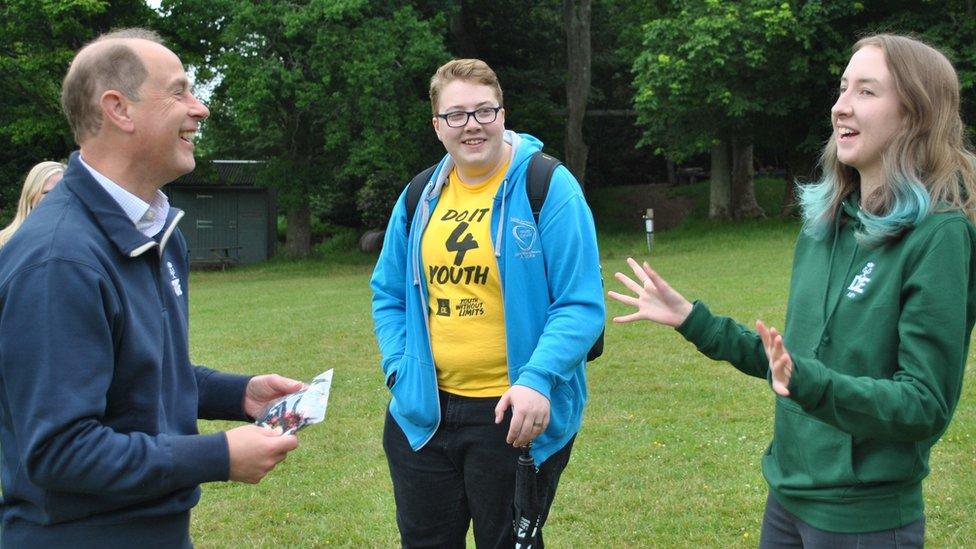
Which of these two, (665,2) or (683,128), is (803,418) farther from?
(665,2)

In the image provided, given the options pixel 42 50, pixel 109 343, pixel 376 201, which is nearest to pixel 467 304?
pixel 109 343

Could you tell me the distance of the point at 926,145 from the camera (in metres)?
2.66

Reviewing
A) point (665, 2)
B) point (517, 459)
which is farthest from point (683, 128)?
point (517, 459)

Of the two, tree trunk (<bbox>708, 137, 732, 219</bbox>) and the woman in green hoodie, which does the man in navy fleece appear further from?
tree trunk (<bbox>708, 137, 732, 219</bbox>)

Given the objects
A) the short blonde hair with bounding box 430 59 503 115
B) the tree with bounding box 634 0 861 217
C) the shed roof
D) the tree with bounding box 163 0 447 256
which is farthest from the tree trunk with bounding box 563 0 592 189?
the short blonde hair with bounding box 430 59 503 115

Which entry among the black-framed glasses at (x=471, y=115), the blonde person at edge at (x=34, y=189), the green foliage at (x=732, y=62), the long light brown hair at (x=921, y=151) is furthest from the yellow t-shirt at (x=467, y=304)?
the green foliage at (x=732, y=62)

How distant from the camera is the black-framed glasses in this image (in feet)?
12.0

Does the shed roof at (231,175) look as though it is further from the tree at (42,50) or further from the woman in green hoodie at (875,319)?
the woman in green hoodie at (875,319)

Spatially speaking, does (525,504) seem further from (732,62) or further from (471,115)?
(732,62)

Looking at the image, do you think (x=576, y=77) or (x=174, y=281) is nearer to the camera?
(x=174, y=281)

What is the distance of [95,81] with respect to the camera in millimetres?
2412

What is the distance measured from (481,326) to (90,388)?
1688 mm

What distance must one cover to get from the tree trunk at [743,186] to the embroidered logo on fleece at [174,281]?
31.5m

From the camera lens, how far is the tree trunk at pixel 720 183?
3219 cm
